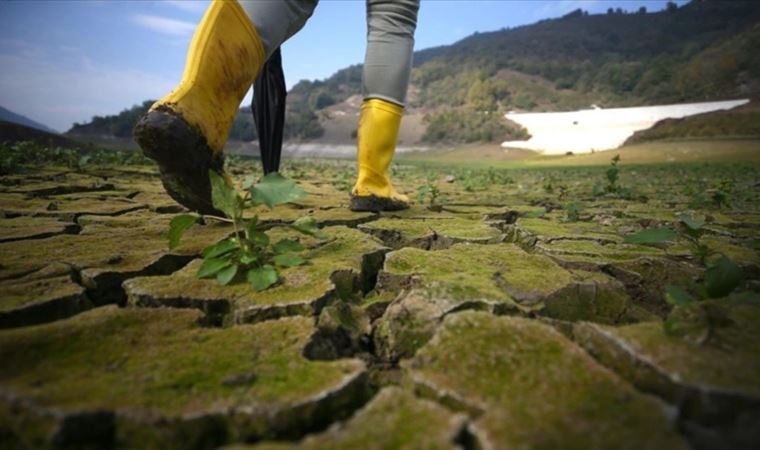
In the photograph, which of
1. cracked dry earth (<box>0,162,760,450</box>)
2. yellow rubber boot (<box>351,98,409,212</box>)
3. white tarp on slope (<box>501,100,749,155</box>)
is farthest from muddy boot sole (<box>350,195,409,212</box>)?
white tarp on slope (<box>501,100,749,155</box>)

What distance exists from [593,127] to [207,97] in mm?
22588

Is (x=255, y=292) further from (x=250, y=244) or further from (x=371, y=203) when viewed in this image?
(x=371, y=203)

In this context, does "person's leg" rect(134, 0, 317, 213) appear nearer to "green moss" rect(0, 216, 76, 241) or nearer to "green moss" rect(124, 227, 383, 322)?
"green moss" rect(124, 227, 383, 322)

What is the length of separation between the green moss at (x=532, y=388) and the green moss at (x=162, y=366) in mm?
154

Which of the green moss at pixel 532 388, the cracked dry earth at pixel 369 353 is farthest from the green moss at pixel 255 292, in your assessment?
the green moss at pixel 532 388

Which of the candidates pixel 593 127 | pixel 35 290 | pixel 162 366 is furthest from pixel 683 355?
pixel 593 127

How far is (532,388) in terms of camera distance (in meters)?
0.64

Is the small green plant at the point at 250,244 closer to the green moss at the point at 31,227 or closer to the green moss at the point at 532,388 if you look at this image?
the green moss at the point at 532,388

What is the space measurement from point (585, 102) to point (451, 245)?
4020 centimetres

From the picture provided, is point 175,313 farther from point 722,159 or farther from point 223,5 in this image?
point 722,159

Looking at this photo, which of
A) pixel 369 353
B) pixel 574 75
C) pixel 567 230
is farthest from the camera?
pixel 574 75

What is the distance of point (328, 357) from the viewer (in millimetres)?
833

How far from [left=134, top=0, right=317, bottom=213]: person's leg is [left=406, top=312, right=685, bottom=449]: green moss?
0.95 m

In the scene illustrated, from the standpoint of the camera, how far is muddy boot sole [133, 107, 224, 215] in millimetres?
1288
